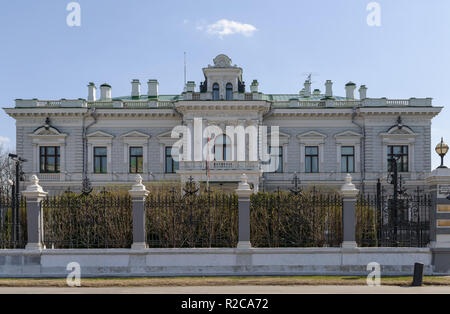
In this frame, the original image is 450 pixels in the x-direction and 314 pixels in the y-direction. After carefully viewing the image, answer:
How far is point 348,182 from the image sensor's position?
651 inches

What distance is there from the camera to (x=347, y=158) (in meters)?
40.0

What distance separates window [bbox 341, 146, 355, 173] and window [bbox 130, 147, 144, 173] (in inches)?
670

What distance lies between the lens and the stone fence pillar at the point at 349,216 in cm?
1615

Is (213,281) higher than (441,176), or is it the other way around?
(441,176)

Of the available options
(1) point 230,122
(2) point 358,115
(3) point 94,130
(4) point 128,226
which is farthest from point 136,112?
A: (4) point 128,226

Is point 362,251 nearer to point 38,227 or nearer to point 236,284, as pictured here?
point 236,284

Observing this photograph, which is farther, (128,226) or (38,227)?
(128,226)

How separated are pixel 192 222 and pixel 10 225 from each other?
6.72 m

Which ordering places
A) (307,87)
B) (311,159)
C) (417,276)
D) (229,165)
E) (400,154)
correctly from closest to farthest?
(417,276) < (229,165) < (400,154) < (311,159) < (307,87)

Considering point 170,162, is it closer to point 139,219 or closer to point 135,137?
point 135,137

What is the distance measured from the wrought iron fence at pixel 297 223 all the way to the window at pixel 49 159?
26554mm

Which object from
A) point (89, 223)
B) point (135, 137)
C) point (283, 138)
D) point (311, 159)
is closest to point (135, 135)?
point (135, 137)
